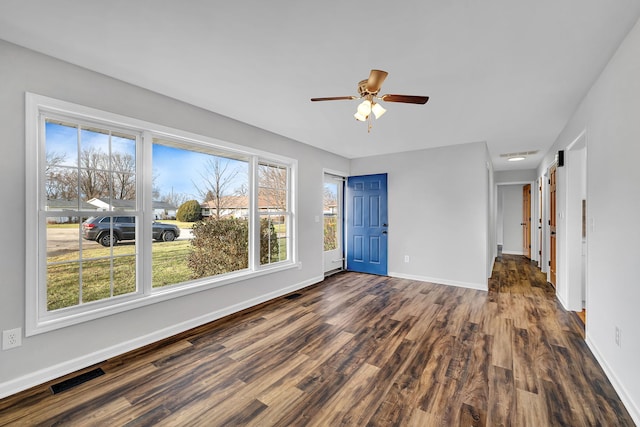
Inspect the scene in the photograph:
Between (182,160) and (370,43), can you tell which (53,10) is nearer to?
(182,160)

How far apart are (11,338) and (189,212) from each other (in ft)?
5.62

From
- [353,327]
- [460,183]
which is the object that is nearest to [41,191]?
[353,327]

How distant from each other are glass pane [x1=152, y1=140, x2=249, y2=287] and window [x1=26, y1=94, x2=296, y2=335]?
0.04ft

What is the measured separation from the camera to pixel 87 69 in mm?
2246

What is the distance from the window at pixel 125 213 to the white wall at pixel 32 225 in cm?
7

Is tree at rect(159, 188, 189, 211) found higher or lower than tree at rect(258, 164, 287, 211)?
lower

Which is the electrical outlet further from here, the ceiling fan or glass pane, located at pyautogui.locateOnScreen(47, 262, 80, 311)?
the ceiling fan

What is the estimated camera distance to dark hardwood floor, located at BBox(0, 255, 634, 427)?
171cm

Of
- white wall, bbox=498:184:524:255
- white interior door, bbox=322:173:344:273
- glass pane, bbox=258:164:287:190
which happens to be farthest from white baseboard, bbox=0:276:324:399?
white wall, bbox=498:184:524:255

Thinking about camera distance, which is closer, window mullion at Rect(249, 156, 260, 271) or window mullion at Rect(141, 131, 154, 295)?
window mullion at Rect(141, 131, 154, 295)

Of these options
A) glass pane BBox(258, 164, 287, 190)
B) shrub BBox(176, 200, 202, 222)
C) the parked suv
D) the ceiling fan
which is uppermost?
A: the ceiling fan

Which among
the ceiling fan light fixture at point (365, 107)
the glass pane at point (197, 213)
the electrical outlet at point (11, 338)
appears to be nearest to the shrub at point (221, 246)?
the glass pane at point (197, 213)

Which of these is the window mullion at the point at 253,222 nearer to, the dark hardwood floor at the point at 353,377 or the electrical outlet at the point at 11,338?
the dark hardwood floor at the point at 353,377

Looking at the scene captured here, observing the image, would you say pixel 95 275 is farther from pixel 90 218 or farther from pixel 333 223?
pixel 333 223
